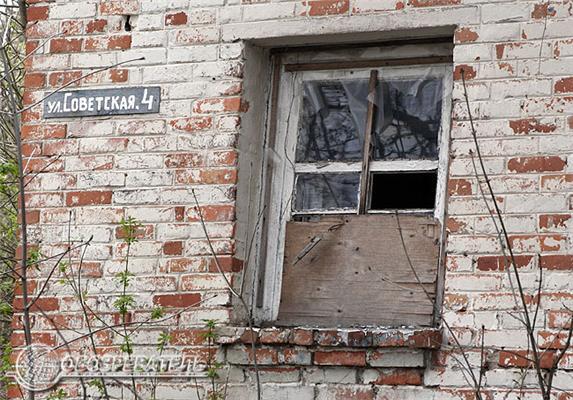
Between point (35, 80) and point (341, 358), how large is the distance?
6.50 feet

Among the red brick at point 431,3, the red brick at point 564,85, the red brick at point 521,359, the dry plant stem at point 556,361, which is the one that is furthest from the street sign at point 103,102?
the dry plant stem at point 556,361

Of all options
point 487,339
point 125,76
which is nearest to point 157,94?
point 125,76

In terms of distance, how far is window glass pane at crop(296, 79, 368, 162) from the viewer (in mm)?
5855

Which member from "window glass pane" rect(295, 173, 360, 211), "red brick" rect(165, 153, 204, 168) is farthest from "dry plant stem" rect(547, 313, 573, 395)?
"red brick" rect(165, 153, 204, 168)

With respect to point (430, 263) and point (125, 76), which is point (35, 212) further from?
point (430, 263)

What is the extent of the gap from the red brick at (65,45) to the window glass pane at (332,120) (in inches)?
41.5

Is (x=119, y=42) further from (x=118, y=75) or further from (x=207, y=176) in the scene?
(x=207, y=176)

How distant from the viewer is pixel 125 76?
19.7 ft

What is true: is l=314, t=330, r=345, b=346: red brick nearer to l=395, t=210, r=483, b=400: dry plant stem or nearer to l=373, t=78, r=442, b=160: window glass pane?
l=395, t=210, r=483, b=400: dry plant stem

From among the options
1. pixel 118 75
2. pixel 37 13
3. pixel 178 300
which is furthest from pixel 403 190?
pixel 37 13

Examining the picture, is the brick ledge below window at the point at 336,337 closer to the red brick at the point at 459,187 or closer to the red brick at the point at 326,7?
the red brick at the point at 459,187

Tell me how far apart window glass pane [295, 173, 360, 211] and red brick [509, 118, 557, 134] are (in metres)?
0.77

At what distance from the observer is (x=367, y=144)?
577 centimetres

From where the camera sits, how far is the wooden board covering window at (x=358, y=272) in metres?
5.53
